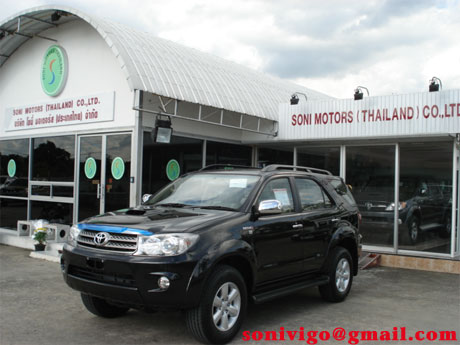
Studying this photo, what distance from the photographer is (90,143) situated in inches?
427

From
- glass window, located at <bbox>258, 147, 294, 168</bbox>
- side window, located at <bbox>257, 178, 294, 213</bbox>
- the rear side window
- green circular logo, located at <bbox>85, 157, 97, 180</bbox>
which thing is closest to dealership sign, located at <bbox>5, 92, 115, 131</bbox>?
green circular logo, located at <bbox>85, 157, 97, 180</bbox>

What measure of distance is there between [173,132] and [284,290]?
18.0 ft

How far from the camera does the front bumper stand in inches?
175

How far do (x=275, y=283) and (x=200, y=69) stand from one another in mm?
6951

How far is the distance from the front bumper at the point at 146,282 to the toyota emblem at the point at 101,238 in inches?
6.7

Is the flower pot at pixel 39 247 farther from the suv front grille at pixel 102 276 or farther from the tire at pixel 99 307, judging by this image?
the suv front grille at pixel 102 276

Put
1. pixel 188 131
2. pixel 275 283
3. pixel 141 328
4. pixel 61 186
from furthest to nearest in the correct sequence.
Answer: pixel 61 186
pixel 188 131
pixel 275 283
pixel 141 328

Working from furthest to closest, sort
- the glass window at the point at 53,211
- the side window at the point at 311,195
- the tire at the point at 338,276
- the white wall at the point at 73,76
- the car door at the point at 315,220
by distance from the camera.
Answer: the glass window at the point at 53,211, the white wall at the point at 73,76, the tire at the point at 338,276, the side window at the point at 311,195, the car door at the point at 315,220

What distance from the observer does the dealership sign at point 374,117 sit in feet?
31.8

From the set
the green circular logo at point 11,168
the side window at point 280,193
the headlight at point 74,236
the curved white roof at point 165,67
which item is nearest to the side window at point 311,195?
the side window at point 280,193

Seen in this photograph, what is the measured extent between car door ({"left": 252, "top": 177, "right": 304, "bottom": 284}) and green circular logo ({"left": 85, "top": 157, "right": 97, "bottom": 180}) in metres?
5.85

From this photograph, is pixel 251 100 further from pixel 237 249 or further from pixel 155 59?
pixel 237 249

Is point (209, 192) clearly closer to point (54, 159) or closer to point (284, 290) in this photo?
point (284, 290)

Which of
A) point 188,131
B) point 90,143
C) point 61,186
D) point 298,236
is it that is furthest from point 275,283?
point 61,186
